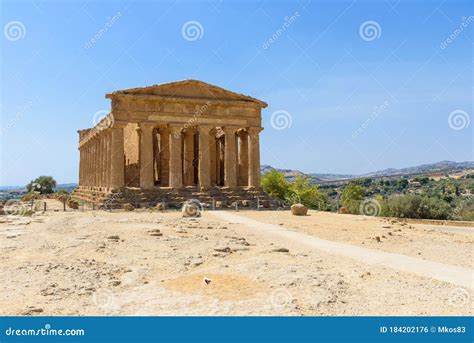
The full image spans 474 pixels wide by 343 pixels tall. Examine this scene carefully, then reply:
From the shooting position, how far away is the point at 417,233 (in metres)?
20.1

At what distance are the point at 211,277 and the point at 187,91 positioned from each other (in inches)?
1180

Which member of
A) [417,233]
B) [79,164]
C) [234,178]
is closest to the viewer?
[417,233]

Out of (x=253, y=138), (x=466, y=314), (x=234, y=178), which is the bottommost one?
(x=466, y=314)

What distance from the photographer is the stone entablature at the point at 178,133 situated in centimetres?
3669

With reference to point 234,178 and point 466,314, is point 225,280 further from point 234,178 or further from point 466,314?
point 234,178

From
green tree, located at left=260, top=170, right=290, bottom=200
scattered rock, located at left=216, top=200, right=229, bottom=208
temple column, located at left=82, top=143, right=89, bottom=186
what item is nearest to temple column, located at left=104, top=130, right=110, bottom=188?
scattered rock, located at left=216, top=200, right=229, bottom=208

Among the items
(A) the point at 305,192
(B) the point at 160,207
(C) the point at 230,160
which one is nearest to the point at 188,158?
(C) the point at 230,160

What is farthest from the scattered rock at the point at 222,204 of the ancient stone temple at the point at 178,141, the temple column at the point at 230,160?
the temple column at the point at 230,160

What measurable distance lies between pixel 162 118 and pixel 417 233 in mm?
24029

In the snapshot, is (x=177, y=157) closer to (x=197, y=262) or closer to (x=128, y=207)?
(x=128, y=207)

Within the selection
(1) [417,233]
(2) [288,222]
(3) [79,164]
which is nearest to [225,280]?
(1) [417,233]

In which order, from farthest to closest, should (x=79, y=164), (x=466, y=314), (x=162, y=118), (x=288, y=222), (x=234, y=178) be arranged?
(x=79, y=164) → (x=234, y=178) → (x=162, y=118) → (x=288, y=222) → (x=466, y=314)
